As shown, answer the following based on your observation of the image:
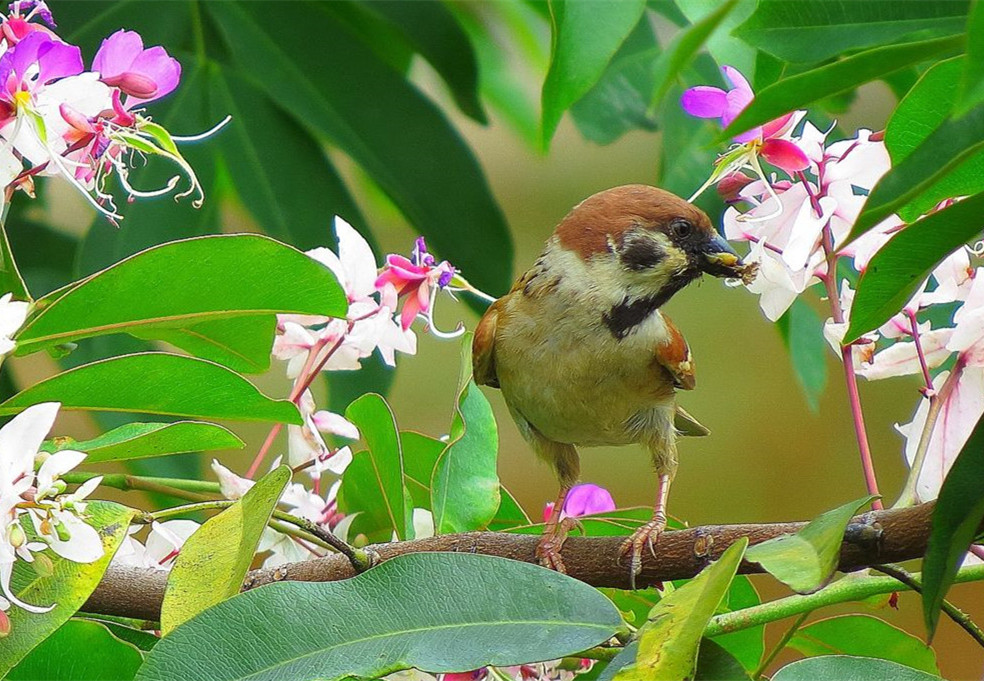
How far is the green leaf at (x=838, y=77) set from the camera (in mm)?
682

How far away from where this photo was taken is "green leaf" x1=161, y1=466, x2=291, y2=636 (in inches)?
31.9

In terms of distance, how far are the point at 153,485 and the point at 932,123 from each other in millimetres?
646

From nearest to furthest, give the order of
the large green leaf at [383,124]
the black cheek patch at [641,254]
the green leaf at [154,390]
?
the green leaf at [154,390] < the black cheek patch at [641,254] < the large green leaf at [383,124]

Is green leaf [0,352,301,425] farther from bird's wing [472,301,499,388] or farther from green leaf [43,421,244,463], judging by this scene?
bird's wing [472,301,499,388]

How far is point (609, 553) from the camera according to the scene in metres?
0.98

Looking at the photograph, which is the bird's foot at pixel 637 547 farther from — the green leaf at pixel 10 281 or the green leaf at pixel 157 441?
the green leaf at pixel 10 281

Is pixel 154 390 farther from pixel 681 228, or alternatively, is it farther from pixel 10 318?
pixel 681 228

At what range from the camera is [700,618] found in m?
0.73

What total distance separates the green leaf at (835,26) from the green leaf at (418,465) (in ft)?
1.84

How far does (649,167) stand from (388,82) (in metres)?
5.20

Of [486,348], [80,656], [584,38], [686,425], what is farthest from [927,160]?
[686,425]

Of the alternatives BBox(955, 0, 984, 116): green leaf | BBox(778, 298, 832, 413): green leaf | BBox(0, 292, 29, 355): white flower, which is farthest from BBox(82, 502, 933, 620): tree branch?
BBox(778, 298, 832, 413): green leaf

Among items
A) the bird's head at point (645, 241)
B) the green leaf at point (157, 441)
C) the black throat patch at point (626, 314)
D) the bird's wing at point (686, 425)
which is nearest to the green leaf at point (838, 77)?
the green leaf at point (157, 441)

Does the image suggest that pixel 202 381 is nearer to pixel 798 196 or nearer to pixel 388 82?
pixel 798 196
